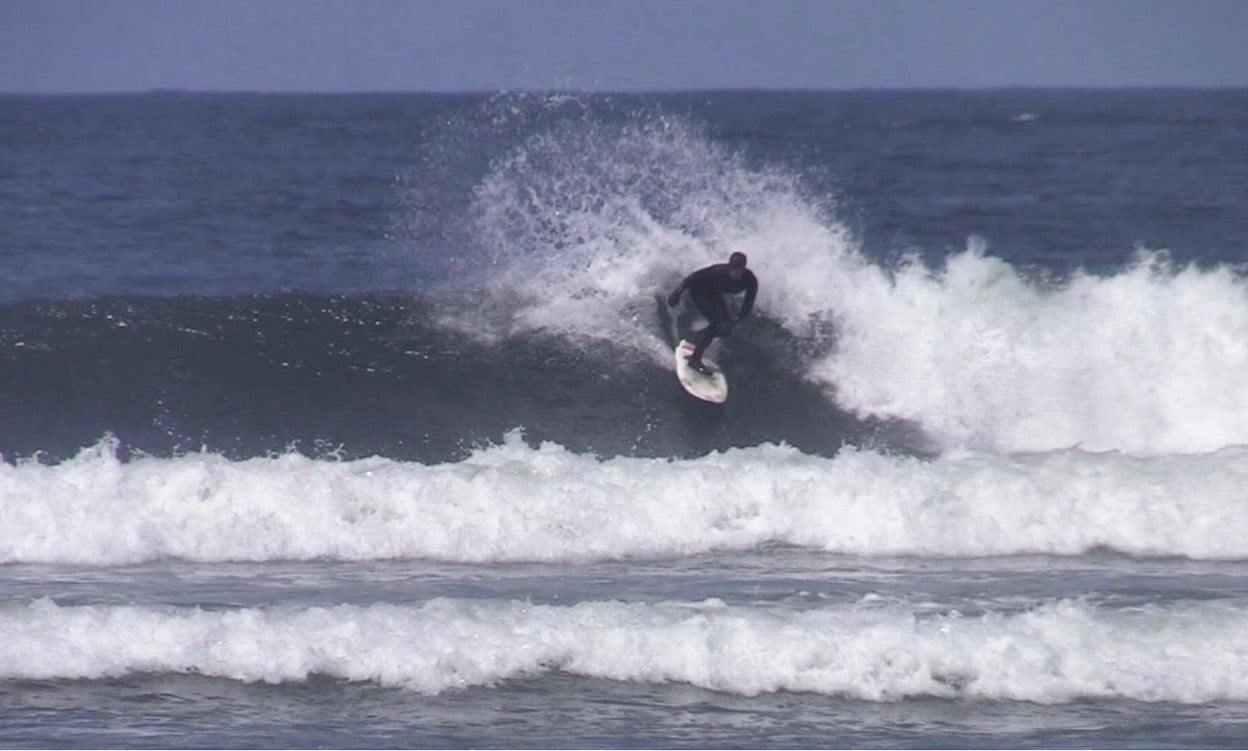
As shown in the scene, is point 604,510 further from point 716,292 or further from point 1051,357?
point 1051,357

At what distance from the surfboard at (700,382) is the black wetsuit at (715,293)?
95mm

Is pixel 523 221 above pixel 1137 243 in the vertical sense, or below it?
below

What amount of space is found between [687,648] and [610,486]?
286 cm

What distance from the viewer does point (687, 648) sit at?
8.77m

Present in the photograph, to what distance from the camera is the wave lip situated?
855 centimetres

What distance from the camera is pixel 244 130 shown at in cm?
4888

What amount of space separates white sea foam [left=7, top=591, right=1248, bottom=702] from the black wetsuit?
4980 millimetres

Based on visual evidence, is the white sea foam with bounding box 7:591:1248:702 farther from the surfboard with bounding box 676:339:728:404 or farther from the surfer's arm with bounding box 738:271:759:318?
the surfboard with bounding box 676:339:728:404

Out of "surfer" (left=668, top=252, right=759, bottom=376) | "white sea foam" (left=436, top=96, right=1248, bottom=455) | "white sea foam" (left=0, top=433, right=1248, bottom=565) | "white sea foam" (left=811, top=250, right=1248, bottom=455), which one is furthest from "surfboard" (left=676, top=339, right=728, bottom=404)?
"white sea foam" (left=0, top=433, right=1248, bottom=565)

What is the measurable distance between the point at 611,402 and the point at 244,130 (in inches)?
1468

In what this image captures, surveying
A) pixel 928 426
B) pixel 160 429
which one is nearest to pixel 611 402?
pixel 928 426

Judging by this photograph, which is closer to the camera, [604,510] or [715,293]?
[604,510]

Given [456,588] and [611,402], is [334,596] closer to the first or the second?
[456,588]

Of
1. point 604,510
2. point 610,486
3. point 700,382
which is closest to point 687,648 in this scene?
point 604,510
